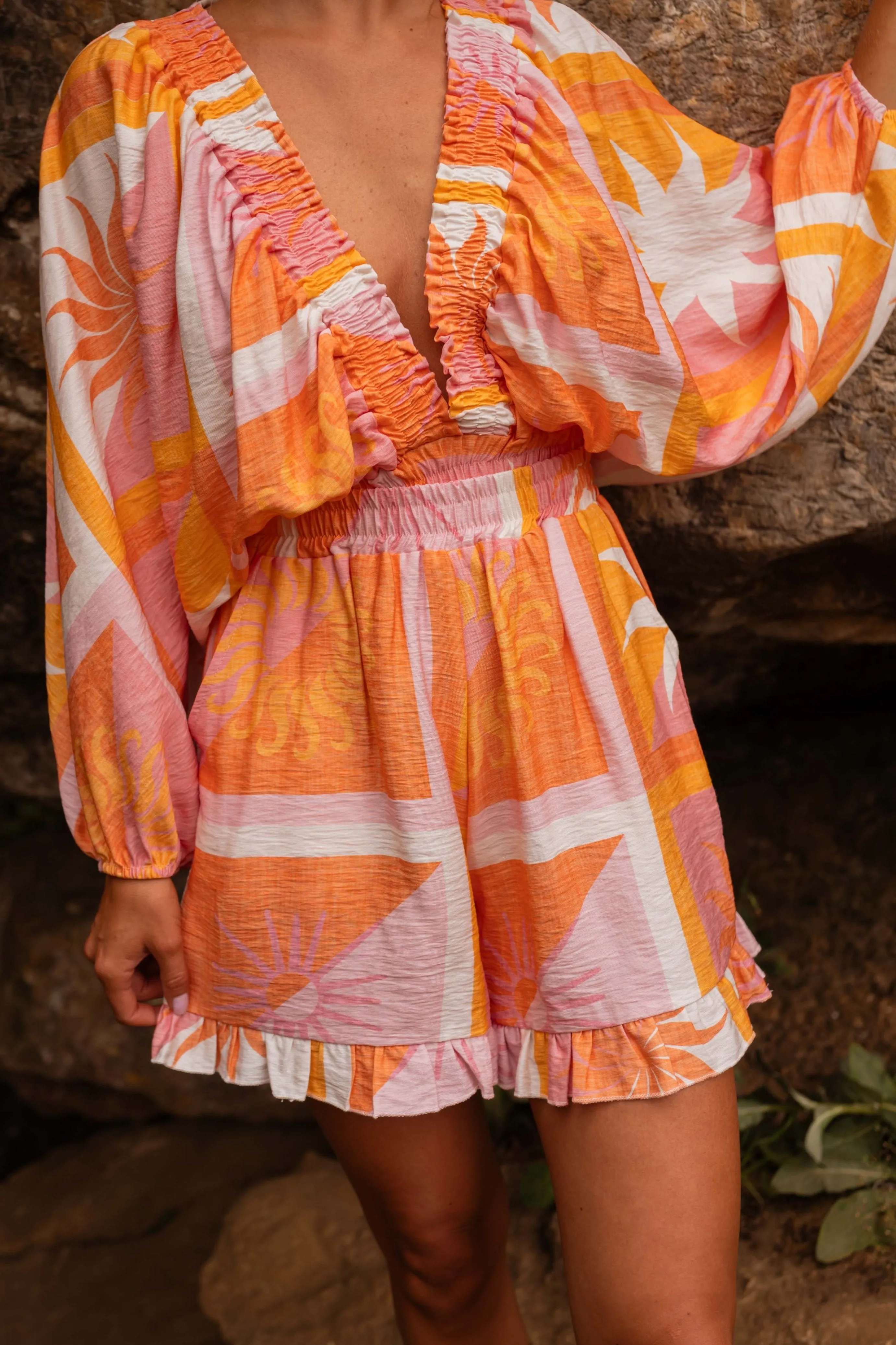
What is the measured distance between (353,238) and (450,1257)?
102cm

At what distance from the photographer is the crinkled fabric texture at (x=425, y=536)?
1.09m

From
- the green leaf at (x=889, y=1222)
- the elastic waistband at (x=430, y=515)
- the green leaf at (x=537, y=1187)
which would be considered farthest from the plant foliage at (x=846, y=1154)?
the elastic waistband at (x=430, y=515)

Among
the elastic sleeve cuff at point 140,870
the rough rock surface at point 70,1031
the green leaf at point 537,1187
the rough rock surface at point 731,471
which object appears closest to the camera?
the elastic sleeve cuff at point 140,870

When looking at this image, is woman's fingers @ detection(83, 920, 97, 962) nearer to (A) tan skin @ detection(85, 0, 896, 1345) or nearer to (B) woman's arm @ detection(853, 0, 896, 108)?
(A) tan skin @ detection(85, 0, 896, 1345)

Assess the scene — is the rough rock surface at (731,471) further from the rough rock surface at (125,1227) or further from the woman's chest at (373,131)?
the rough rock surface at (125,1227)

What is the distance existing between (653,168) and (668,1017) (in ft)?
2.70

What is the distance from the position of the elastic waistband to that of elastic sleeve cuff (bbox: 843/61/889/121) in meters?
0.48

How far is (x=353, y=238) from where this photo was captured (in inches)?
43.9

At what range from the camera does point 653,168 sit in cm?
123

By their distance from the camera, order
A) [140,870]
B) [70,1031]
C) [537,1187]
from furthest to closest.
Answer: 1. [70,1031]
2. [537,1187]
3. [140,870]

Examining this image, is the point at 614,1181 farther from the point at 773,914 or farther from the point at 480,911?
the point at 773,914

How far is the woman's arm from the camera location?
121 cm

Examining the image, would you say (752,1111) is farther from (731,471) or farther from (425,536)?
(425,536)

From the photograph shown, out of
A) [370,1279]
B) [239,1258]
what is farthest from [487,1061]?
Result: [239,1258]
